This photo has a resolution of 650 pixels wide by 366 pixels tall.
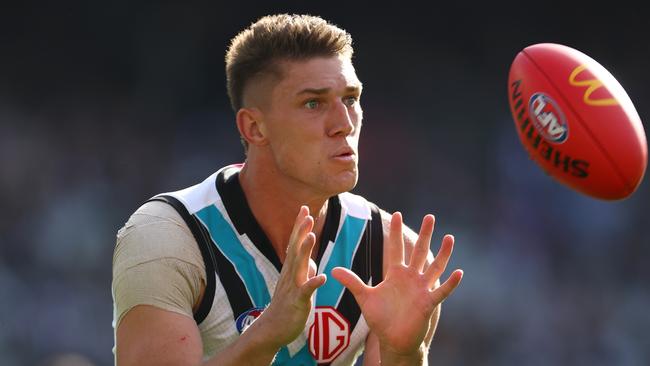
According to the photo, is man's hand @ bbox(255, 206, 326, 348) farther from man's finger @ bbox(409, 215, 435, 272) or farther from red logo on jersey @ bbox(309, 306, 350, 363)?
red logo on jersey @ bbox(309, 306, 350, 363)

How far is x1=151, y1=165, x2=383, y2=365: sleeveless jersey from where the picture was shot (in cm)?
438

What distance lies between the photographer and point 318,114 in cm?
444

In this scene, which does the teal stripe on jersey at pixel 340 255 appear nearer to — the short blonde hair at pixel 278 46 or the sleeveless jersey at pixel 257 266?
the sleeveless jersey at pixel 257 266

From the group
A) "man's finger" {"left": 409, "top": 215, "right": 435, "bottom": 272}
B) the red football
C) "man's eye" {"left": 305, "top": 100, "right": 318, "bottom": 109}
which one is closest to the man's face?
"man's eye" {"left": 305, "top": 100, "right": 318, "bottom": 109}

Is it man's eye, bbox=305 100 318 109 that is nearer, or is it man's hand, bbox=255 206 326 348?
man's hand, bbox=255 206 326 348

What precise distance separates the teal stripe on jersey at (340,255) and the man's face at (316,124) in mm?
393

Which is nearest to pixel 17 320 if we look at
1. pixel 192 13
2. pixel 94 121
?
pixel 94 121

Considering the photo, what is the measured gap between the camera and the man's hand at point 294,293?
142 inches

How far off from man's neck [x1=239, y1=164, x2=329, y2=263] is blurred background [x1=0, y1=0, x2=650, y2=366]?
14.5 ft

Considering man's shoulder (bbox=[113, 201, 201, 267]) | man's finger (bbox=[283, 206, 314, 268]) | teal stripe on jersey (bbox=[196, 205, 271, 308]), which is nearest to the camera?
man's finger (bbox=[283, 206, 314, 268])

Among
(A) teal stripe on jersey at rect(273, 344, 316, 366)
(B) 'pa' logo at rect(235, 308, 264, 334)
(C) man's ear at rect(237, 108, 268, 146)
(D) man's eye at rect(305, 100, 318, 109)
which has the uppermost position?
(D) man's eye at rect(305, 100, 318, 109)

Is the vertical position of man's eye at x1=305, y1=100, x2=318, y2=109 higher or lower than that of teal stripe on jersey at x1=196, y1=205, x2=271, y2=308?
higher

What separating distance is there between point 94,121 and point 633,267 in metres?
5.32

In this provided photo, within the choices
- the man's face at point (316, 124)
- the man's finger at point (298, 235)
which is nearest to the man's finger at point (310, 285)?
the man's finger at point (298, 235)
